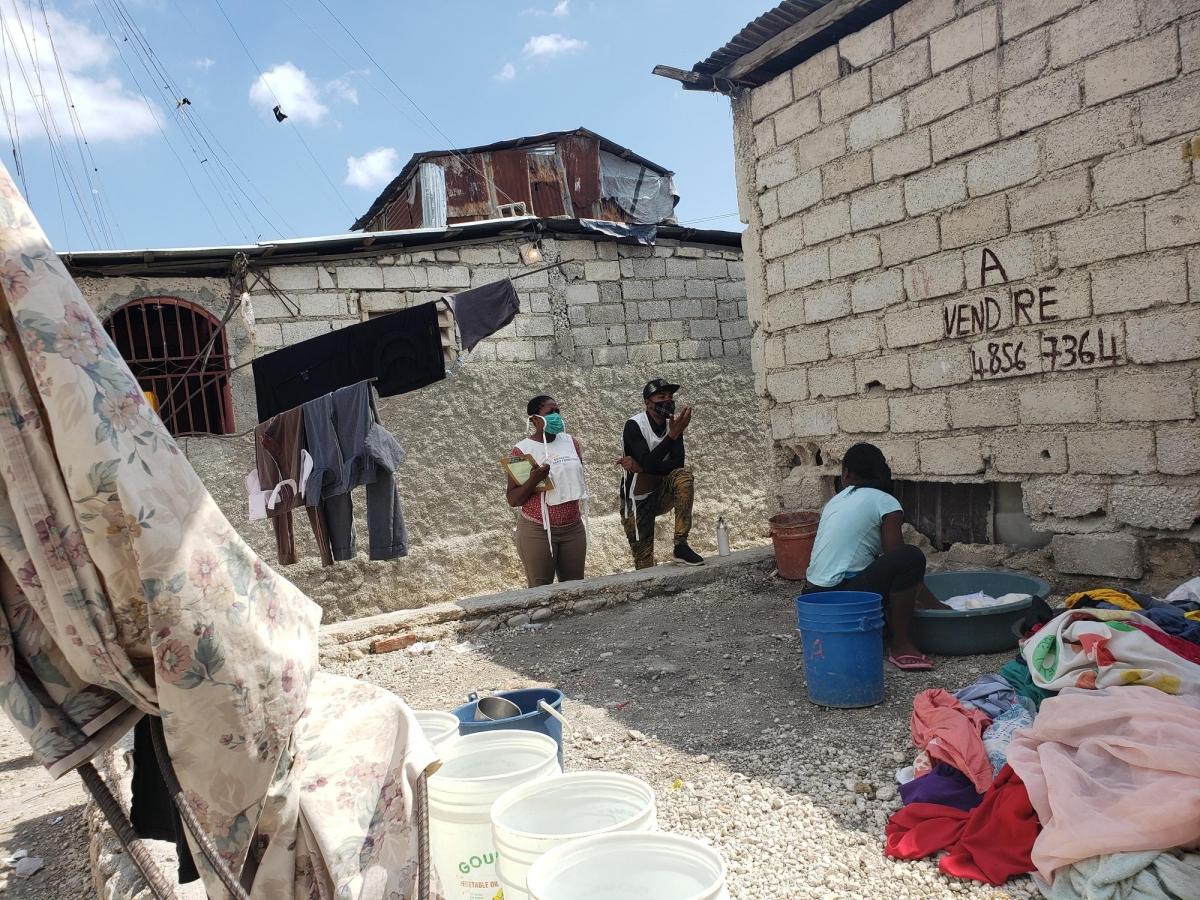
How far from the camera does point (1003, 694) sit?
3570 mm

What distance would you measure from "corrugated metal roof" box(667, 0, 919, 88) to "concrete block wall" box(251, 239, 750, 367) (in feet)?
9.12

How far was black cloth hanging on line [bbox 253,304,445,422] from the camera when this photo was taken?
637cm

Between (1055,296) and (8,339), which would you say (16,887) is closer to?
(8,339)

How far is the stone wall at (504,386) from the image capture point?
7816 mm

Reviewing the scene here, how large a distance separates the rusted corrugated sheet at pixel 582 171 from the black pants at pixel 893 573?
12.9 m

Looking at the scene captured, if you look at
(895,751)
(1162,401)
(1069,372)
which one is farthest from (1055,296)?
(895,751)

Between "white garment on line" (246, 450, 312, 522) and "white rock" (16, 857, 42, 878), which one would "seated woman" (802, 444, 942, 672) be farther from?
"white rock" (16, 857, 42, 878)

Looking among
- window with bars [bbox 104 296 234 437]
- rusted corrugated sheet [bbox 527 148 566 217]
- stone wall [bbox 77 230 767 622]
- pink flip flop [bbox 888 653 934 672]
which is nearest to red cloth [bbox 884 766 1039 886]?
pink flip flop [bbox 888 653 934 672]

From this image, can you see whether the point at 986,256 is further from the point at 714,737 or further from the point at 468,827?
the point at 468,827

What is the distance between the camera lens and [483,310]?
6488 mm

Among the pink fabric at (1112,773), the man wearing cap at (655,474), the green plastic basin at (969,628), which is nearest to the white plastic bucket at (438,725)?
the pink fabric at (1112,773)

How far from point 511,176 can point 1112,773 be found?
15587 mm

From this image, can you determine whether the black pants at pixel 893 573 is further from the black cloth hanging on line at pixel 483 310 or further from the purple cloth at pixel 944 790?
the black cloth hanging on line at pixel 483 310

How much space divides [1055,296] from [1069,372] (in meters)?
0.44
